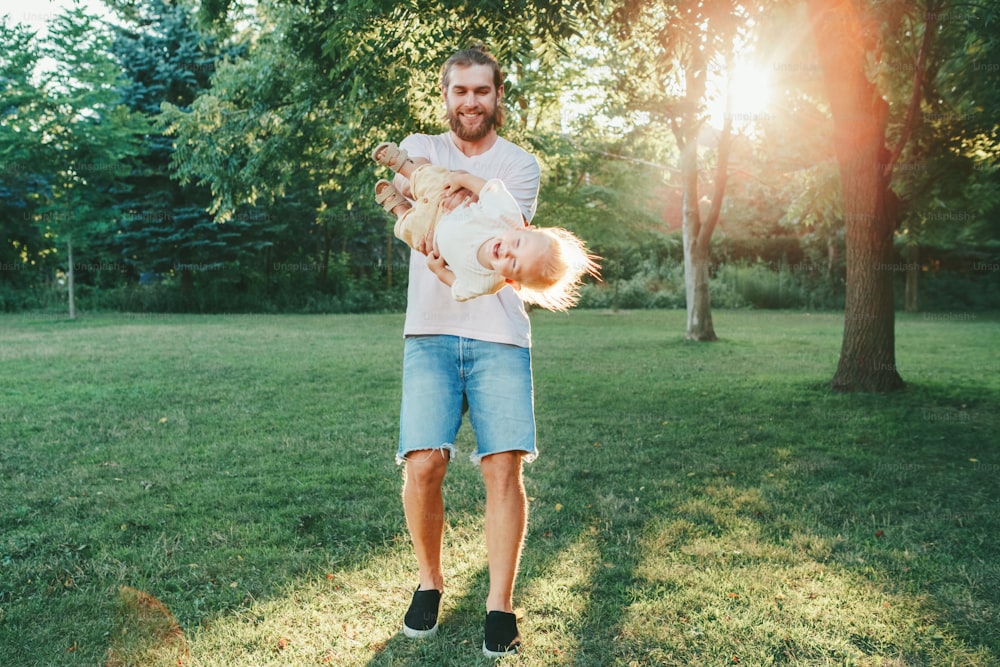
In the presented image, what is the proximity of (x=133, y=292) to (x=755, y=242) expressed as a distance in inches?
999

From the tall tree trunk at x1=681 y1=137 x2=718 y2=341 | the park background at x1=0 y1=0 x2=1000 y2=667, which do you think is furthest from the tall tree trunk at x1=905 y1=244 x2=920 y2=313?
the tall tree trunk at x1=681 y1=137 x2=718 y2=341

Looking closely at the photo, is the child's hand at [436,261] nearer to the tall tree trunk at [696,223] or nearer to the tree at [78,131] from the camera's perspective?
the tall tree trunk at [696,223]

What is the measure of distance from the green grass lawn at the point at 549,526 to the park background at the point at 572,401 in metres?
0.03

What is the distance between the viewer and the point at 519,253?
2.34 metres

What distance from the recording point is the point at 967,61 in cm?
929

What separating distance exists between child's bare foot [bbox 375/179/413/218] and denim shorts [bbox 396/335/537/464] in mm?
554

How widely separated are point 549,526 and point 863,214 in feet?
23.0

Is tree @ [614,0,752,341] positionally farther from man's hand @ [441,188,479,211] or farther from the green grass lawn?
man's hand @ [441,188,479,211]

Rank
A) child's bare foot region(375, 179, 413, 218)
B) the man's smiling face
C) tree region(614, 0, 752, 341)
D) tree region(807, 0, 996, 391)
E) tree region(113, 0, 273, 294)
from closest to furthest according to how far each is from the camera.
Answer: child's bare foot region(375, 179, 413, 218) < the man's smiling face < tree region(614, 0, 752, 341) < tree region(807, 0, 996, 391) < tree region(113, 0, 273, 294)

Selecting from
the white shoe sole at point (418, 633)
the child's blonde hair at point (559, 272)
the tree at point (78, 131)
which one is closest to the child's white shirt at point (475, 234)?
the child's blonde hair at point (559, 272)

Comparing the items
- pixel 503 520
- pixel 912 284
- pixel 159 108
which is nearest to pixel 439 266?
pixel 503 520

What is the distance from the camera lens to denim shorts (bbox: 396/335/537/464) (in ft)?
10.1

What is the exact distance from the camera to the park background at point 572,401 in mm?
3439

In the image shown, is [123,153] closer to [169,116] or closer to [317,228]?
[169,116]
